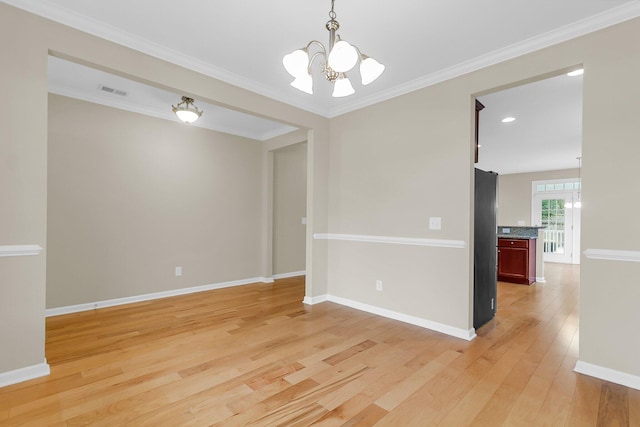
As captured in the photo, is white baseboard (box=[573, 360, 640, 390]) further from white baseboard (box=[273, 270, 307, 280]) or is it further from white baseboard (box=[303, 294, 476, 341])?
white baseboard (box=[273, 270, 307, 280])

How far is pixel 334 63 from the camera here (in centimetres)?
158

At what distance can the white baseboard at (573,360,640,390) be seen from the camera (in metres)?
2.06

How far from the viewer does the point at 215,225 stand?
4859mm

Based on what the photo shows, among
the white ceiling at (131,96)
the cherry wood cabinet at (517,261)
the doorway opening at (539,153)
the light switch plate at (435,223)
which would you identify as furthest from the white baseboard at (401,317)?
the cherry wood cabinet at (517,261)

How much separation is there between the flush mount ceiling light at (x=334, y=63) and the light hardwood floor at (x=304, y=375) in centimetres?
200

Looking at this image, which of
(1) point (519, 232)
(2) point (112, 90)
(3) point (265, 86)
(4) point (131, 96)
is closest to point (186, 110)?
(4) point (131, 96)

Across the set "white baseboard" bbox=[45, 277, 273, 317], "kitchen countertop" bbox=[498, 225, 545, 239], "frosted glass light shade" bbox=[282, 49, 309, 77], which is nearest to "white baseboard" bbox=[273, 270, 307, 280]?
"white baseboard" bbox=[45, 277, 273, 317]

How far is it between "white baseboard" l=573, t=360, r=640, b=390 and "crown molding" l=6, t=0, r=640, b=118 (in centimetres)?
252

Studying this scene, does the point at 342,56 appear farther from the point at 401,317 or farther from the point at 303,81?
the point at 401,317

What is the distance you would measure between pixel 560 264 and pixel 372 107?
7.99 m

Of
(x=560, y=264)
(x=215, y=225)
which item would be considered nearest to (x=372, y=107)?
(x=215, y=225)

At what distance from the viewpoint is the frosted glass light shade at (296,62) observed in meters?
1.75

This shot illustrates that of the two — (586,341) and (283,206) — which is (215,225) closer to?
(283,206)

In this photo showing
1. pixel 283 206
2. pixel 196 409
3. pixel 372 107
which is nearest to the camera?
pixel 196 409
